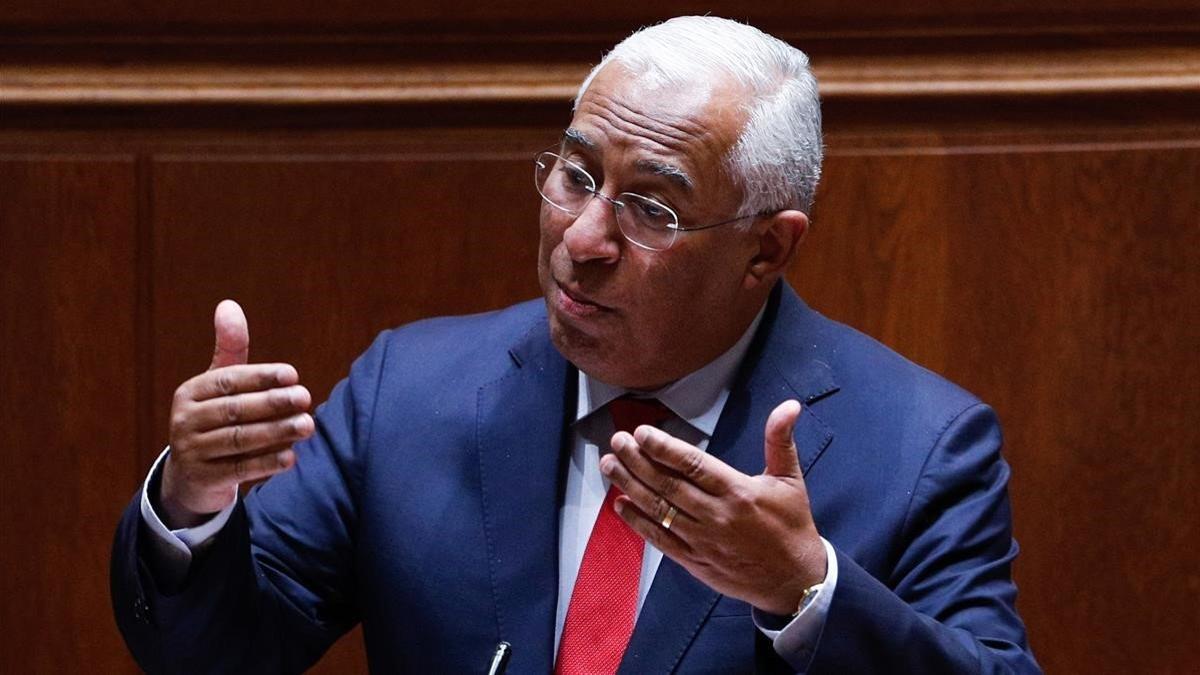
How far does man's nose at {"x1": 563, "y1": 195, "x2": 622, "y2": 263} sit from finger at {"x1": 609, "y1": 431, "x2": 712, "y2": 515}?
307 mm

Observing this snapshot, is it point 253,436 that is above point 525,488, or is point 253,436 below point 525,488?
above

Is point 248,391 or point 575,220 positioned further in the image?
point 575,220

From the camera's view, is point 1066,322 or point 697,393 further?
point 1066,322

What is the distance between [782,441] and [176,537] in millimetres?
559

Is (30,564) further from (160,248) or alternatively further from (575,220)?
(575,220)

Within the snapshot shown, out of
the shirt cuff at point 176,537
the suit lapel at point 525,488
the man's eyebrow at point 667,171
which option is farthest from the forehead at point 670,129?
the shirt cuff at point 176,537

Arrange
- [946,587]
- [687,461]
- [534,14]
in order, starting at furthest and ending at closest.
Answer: [534,14] < [946,587] < [687,461]

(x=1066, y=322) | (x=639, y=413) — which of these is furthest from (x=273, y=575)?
(x=1066, y=322)

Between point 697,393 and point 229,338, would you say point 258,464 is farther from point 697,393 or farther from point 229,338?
point 697,393

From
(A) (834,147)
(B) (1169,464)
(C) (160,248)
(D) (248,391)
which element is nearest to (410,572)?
(D) (248,391)

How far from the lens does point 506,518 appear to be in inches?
66.7

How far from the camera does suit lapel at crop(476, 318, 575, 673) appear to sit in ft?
5.41

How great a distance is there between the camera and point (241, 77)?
2.10m

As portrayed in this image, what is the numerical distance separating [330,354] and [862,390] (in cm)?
74
